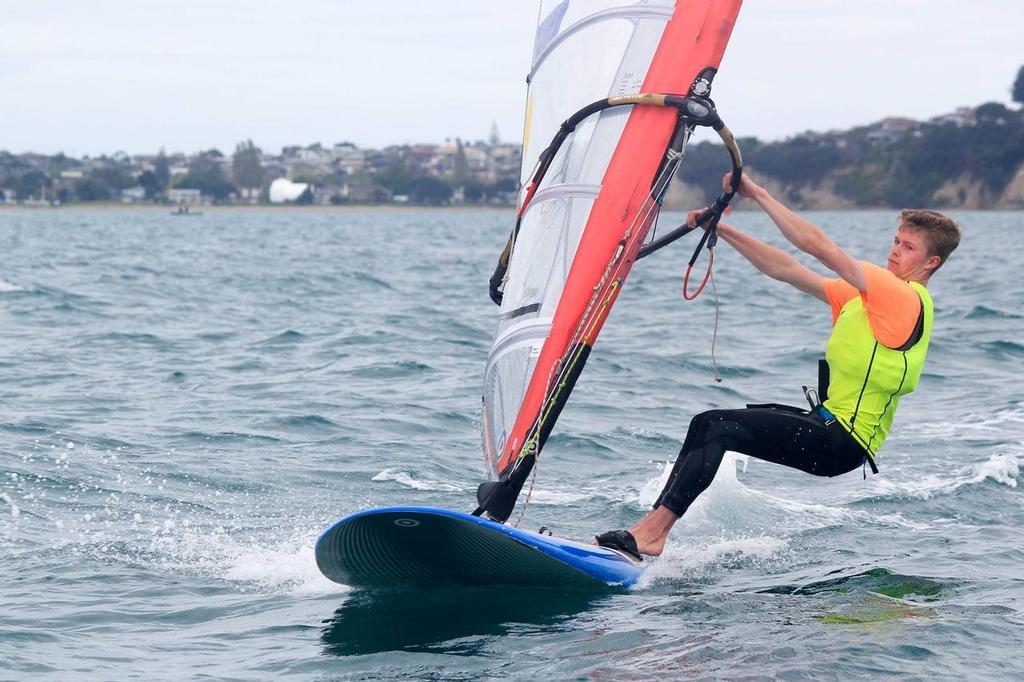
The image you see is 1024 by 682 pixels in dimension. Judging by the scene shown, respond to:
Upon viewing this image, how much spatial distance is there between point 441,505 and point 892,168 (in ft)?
398

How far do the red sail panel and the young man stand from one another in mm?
325

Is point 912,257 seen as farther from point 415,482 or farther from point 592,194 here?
point 415,482

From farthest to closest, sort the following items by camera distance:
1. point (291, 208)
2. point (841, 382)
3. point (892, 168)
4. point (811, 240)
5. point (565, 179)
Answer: point (291, 208) < point (892, 168) < point (565, 179) < point (841, 382) < point (811, 240)

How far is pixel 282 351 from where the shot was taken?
1380cm

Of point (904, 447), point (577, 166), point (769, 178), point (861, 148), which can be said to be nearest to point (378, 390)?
point (904, 447)

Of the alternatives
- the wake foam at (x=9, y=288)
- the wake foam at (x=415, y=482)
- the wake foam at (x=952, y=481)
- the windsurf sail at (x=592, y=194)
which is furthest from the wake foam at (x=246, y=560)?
the wake foam at (x=9, y=288)

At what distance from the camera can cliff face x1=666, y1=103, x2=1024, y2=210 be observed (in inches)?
4537

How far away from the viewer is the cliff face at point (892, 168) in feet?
378

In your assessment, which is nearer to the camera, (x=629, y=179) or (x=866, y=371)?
(x=866, y=371)

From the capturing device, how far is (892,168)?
122312mm

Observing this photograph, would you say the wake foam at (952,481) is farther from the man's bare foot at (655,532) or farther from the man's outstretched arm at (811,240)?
the man's outstretched arm at (811,240)

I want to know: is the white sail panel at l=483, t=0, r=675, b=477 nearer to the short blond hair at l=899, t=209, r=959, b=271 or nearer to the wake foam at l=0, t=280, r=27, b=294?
the short blond hair at l=899, t=209, r=959, b=271

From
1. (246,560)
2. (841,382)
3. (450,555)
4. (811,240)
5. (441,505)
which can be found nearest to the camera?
(811,240)

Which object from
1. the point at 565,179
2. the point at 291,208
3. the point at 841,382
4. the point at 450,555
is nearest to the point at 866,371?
the point at 841,382
